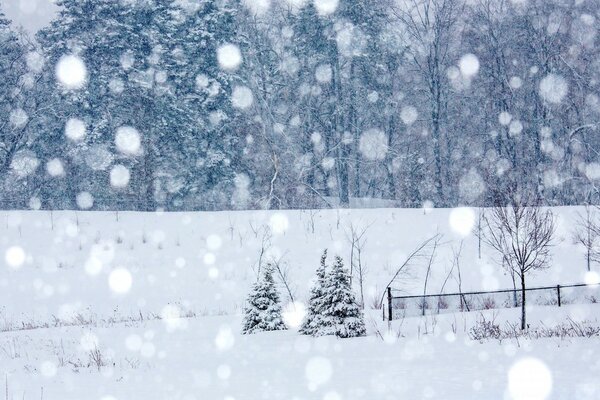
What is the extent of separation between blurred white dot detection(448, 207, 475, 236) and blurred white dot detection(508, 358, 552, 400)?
14.7 metres

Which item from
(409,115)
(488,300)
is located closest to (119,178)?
(409,115)

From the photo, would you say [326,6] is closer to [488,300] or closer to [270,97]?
[270,97]

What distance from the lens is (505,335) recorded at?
37.5 ft

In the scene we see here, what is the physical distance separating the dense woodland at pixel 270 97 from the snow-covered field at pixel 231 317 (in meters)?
11.3

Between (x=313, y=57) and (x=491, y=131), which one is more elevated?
(x=313, y=57)

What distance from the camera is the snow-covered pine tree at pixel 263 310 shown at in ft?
43.4

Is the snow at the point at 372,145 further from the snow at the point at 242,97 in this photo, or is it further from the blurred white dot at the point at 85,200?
the blurred white dot at the point at 85,200

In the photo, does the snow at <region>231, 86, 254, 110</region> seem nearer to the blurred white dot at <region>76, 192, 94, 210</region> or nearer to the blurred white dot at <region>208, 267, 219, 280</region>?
the blurred white dot at <region>76, 192, 94, 210</region>

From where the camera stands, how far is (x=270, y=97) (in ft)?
141

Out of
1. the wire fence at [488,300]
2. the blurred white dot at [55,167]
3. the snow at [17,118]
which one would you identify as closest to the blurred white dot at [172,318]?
the wire fence at [488,300]

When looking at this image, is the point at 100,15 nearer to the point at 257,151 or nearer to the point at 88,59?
the point at 88,59

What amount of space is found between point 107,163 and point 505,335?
27.8 m

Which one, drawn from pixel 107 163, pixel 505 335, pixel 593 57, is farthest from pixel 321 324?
pixel 593 57

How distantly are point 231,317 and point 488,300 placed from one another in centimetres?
700
